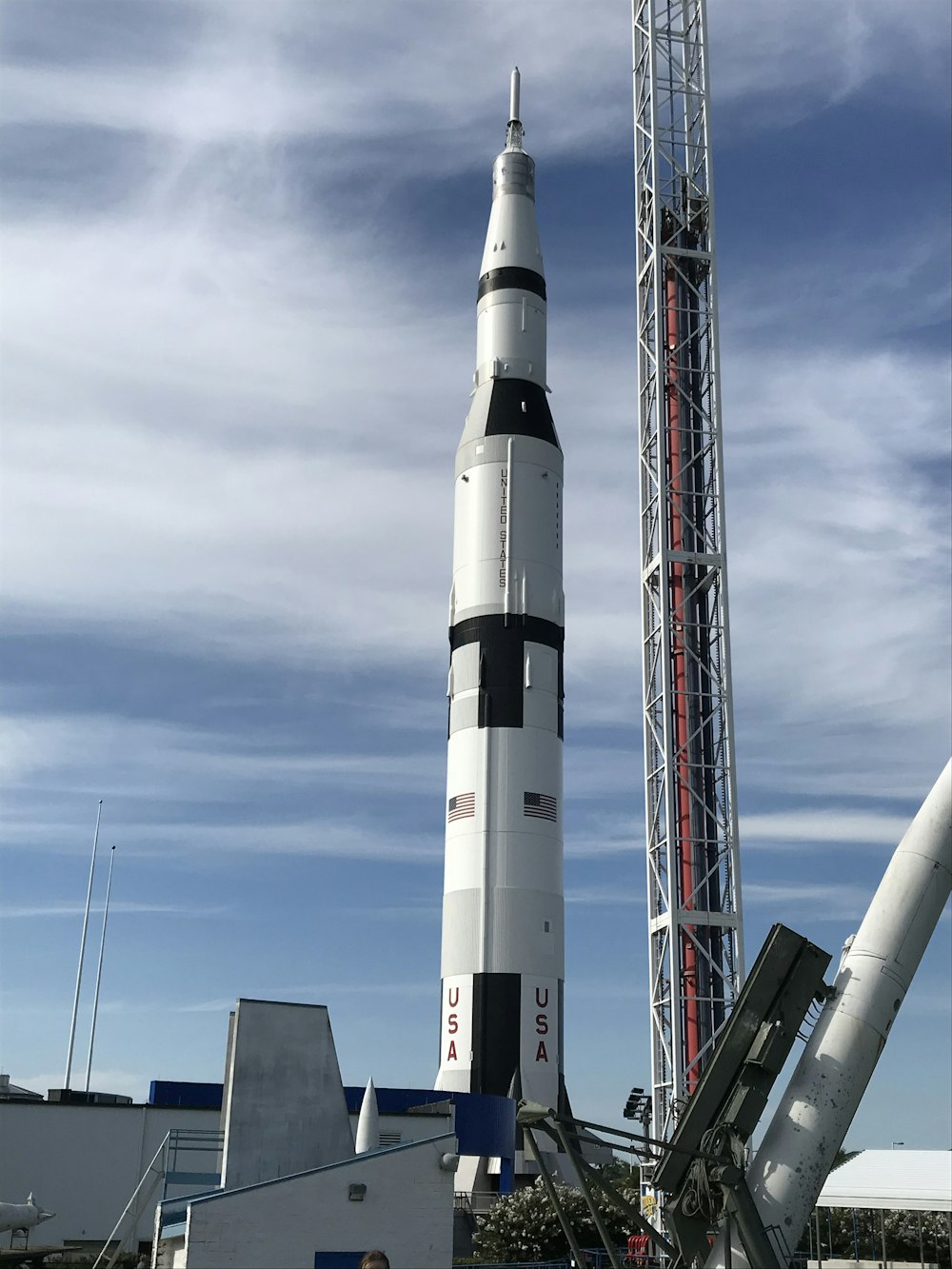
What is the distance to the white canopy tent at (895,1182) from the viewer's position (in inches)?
985

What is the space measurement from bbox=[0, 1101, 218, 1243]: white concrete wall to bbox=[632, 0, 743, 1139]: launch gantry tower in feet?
37.8

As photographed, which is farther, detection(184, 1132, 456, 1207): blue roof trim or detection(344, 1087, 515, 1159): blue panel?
detection(344, 1087, 515, 1159): blue panel

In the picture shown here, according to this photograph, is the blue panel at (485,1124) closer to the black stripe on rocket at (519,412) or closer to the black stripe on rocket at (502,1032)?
the black stripe on rocket at (502,1032)

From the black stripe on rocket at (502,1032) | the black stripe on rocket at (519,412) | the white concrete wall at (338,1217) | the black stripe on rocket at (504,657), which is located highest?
the black stripe on rocket at (519,412)

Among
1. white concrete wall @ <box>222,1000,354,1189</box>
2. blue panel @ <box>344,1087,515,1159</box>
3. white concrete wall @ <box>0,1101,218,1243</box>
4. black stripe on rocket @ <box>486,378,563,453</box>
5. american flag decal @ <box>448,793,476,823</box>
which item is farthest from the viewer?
black stripe on rocket @ <box>486,378,563,453</box>

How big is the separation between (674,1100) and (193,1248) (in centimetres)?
1436

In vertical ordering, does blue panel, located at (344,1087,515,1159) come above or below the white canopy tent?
above

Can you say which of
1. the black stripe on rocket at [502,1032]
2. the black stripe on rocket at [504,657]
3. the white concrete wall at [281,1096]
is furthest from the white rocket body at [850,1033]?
the black stripe on rocket at [504,657]

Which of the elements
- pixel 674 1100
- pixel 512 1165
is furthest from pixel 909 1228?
pixel 512 1165

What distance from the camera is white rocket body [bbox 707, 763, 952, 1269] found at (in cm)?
1455

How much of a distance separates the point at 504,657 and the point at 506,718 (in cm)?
152

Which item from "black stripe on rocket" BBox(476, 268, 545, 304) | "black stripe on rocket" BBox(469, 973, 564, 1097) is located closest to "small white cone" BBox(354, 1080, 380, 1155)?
"black stripe on rocket" BBox(469, 973, 564, 1097)

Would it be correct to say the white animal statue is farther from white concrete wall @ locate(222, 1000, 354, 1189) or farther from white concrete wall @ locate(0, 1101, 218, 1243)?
white concrete wall @ locate(222, 1000, 354, 1189)

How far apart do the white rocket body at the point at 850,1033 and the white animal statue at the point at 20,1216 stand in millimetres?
18749
